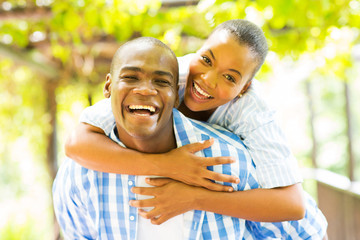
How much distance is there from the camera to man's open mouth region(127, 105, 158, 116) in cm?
122

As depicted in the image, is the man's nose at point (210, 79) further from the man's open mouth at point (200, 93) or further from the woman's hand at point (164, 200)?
the woman's hand at point (164, 200)

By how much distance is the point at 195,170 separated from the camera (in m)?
1.34

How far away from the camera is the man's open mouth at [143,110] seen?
122cm

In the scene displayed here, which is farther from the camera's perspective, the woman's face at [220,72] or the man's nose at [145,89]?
the woman's face at [220,72]

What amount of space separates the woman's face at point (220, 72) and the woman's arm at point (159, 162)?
233 millimetres

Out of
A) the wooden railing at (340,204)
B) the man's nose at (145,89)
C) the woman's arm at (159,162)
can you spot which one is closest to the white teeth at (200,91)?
the woman's arm at (159,162)

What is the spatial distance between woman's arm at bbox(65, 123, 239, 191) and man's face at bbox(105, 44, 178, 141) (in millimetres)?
133

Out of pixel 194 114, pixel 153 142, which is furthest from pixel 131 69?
pixel 194 114

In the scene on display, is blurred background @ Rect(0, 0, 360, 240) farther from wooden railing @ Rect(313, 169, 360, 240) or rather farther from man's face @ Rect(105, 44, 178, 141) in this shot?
man's face @ Rect(105, 44, 178, 141)

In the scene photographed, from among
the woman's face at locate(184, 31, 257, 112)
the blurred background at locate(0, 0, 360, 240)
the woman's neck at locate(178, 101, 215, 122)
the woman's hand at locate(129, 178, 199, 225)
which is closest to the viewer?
the woman's hand at locate(129, 178, 199, 225)

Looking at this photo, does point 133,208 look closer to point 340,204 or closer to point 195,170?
point 195,170

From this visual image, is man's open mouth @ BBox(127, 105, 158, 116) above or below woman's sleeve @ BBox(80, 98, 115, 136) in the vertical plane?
below

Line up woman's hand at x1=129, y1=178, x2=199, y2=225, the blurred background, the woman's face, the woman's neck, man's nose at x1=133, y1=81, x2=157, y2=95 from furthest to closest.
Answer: the blurred background → the woman's neck → the woman's face → woman's hand at x1=129, y1=178, x2=199, y2=225 → man's nose at x1=133, y1=81, x2=157, y2=95

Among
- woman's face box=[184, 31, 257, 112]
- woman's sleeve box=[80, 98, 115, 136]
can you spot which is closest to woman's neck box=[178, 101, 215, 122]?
woman's face box=[184, 31, 257, 112]
